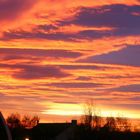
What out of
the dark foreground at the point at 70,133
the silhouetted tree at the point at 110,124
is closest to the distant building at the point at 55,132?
the dark foreground at the point at 70,133

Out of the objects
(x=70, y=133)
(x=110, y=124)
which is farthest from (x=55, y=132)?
(x=110, y=124)

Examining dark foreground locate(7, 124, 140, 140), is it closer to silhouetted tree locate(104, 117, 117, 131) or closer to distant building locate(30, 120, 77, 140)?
distant building locate(30, 120, 77, 140)

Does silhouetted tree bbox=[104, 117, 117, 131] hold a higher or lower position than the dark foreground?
higher

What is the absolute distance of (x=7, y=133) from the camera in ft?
25.8

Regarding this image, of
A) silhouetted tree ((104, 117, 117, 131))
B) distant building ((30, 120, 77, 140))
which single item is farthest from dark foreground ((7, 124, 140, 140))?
silhouetted tree ((104, 117, 117, 131))

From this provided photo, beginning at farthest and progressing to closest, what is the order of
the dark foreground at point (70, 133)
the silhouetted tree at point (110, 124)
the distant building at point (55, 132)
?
the silhouetted tree at point (110, 124) < the distant building at point (55, 132) < the dark foreground at point (70, 133)

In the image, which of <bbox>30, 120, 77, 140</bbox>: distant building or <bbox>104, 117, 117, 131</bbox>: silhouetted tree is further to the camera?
<bbox>104, 117, 117, 131</bbox>: silhouetted tree

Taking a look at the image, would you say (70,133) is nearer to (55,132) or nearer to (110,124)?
(55,132)

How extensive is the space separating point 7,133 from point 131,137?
67086 millimetres

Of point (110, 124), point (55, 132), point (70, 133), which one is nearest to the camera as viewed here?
point (55, 132)

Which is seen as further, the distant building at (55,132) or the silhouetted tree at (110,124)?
the silhouetted tree at (110,124)

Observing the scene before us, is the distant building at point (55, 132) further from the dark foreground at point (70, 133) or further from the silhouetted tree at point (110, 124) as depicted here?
the silhouetted tree at point (110, 124)

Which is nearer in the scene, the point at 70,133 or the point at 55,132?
the point at 55,132

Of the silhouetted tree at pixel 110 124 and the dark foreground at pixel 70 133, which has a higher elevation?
the silhouetted tree at pixel 110 124
